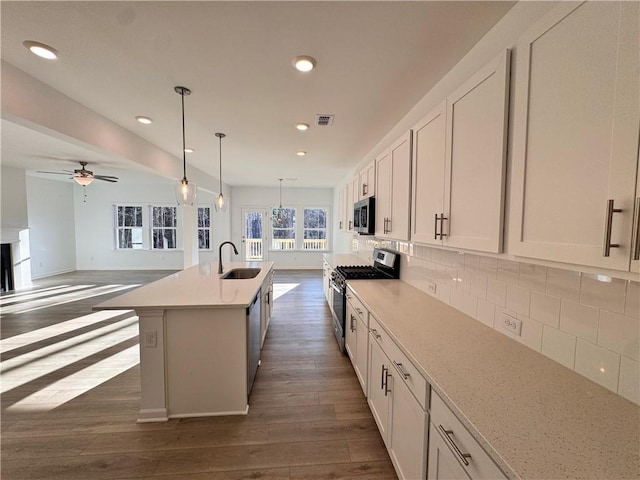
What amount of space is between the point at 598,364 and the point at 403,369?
0.77 metres

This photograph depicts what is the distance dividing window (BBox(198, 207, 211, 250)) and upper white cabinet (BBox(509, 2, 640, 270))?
8698mm

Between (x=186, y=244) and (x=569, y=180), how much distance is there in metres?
6.53

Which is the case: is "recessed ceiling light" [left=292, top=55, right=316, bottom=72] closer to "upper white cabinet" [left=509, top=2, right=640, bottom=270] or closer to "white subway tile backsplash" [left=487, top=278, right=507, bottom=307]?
"upper white cabinet" [left=509, top=2, right=640, bottom=270]

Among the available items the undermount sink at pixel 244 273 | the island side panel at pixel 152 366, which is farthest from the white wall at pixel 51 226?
the island side panel at pixel 152 366

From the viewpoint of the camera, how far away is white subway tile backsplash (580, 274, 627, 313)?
98cm

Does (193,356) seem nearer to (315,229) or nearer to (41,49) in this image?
(41,49)

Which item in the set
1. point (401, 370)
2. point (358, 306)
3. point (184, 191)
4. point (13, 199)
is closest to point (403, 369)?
point (401, 370)

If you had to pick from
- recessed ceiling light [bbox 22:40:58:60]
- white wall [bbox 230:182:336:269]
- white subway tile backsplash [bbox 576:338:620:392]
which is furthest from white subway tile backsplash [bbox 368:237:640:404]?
white wall [bbox 230:182:336:269]

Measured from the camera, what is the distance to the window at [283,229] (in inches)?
348

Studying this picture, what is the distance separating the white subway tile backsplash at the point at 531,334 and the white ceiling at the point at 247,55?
1601 mm

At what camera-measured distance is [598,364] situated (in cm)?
105

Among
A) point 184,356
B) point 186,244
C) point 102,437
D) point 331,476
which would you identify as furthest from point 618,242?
point 186,244

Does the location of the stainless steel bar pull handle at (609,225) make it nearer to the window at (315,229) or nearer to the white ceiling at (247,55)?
the white ceiling at (247,55)

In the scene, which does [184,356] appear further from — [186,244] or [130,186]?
[130,186]
